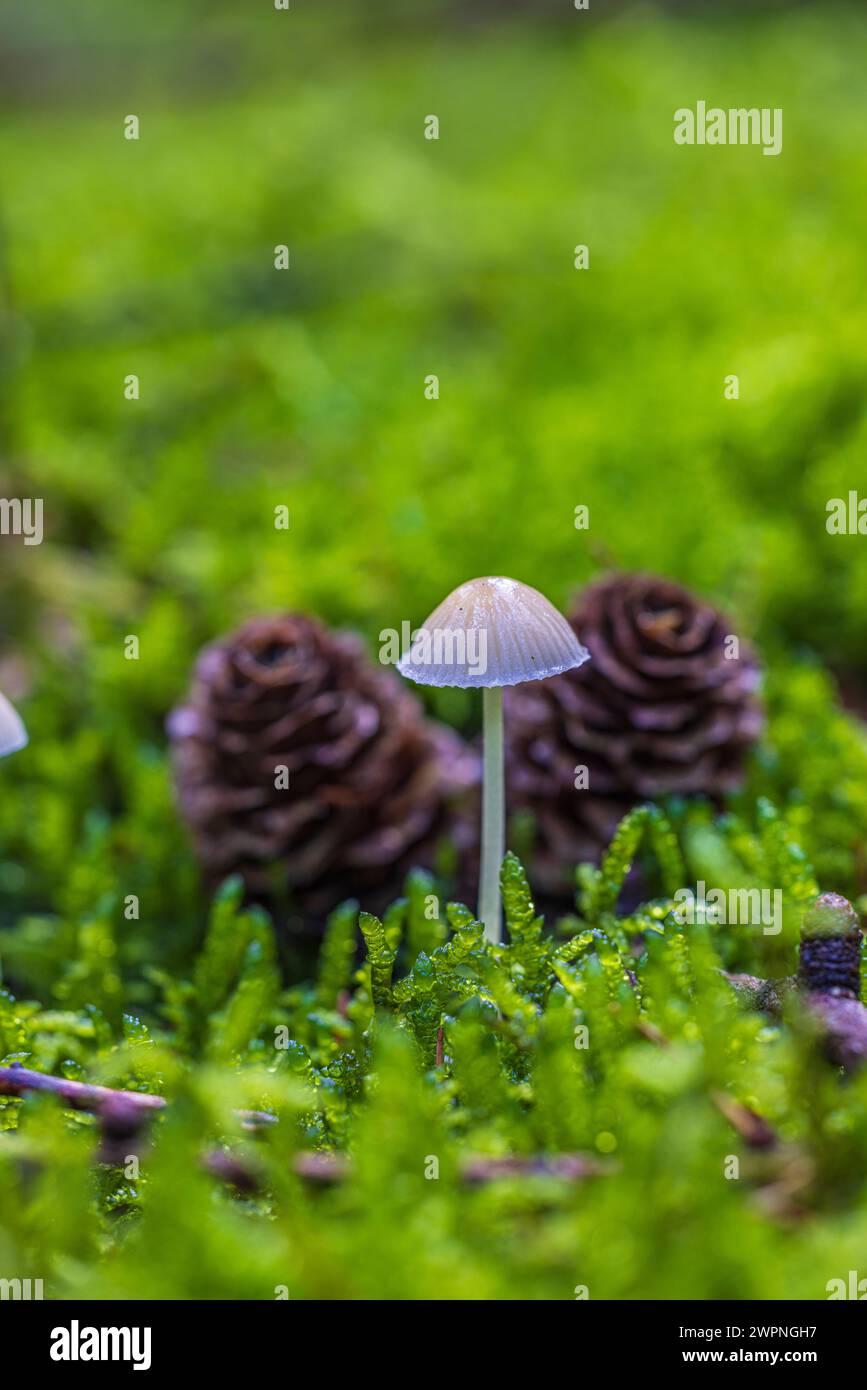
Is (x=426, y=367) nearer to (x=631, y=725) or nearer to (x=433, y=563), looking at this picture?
(x=433, y=563)

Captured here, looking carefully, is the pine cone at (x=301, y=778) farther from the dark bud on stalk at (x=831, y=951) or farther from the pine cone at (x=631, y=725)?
the dark bud on stalk at (x=831, y=951)

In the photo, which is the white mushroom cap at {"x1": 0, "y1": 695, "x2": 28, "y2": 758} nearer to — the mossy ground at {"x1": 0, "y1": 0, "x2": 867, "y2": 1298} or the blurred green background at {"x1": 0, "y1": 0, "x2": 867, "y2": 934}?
the mossy ground at {"x1": 0, "y1": 0, "x2": 867, "y2": 1298}

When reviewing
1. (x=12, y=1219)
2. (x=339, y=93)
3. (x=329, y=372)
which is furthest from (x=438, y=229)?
(x=12, y=1219)

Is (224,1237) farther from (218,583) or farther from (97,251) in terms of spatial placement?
(97,251)

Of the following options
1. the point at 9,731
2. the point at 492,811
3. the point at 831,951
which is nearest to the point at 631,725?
the point at 492,811

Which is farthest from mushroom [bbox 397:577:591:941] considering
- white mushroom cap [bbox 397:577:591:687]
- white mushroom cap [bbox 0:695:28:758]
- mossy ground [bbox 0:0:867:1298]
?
white mushroom cap [bbox 0:695:28:758]

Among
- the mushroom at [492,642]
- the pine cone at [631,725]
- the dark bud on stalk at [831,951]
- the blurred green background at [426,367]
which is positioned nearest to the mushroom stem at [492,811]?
the mushroom at [492,642]
